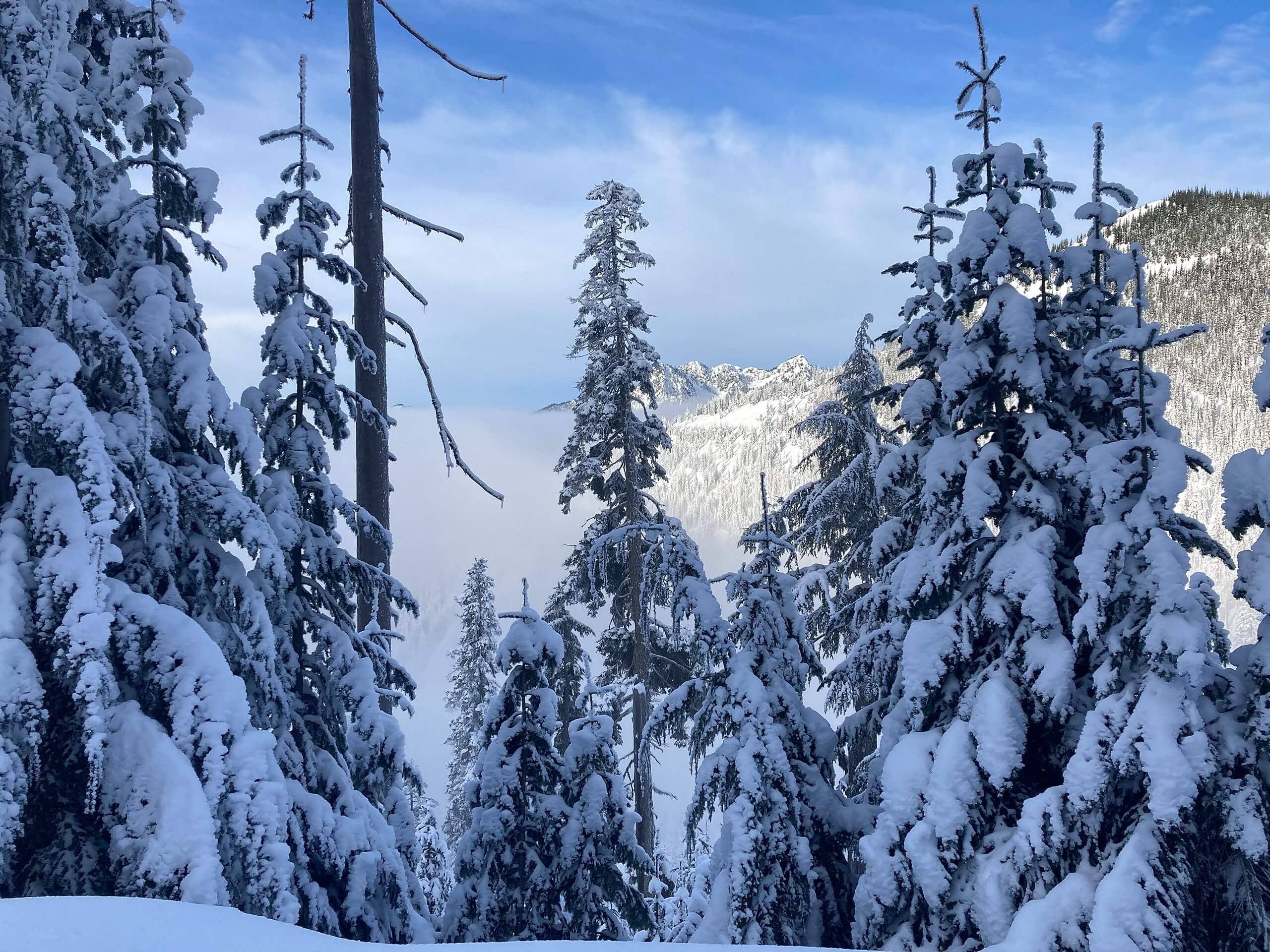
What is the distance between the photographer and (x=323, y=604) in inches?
306

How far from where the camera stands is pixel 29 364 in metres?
5.45

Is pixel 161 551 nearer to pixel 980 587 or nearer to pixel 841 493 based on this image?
pixel 980 587

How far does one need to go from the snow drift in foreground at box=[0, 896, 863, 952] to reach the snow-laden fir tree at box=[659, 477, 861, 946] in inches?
151

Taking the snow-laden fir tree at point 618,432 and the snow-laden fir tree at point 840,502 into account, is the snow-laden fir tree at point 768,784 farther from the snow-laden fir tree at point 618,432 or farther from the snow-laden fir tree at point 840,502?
the snow-laden fir tree at point 618,432

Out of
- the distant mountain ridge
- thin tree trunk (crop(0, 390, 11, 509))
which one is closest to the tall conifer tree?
thin tree trunk (crop(0, 390, 11, 509))

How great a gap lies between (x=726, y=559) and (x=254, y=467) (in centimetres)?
15648

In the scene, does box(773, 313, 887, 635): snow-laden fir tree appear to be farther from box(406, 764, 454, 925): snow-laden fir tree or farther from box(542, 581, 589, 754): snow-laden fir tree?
box(406, 764, 454, 925): snow-laden fir tree

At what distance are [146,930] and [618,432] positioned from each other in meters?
17.1

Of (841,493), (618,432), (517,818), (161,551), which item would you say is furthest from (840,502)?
(161,551)

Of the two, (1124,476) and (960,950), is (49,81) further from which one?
(960,950)

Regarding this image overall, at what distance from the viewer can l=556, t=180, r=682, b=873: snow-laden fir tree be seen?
19672mm

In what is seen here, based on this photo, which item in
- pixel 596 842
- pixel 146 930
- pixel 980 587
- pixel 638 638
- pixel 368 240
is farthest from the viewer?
pixel 638 638

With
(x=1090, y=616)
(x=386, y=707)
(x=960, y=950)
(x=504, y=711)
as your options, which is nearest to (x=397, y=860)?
(x=504, y=711)

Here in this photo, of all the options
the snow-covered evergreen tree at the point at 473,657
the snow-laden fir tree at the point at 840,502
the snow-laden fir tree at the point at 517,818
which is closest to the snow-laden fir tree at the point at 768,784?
the snow-laden fir tree at the point at 517,818
